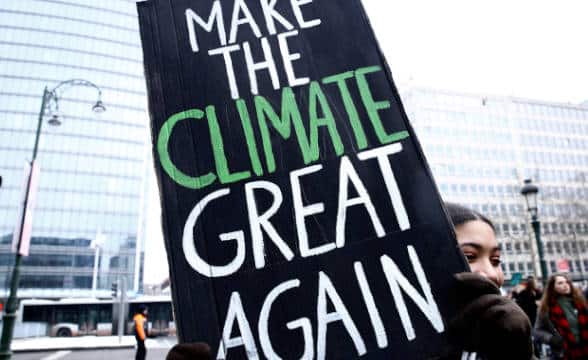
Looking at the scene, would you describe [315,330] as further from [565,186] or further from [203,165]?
[565,186]

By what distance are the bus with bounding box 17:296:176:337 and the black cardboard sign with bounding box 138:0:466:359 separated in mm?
22587

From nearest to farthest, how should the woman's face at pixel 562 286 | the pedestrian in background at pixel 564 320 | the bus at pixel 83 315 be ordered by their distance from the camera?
the pedestrian in background at pixel 564 320 < the woman's face at pixel 562 286 < the bus at pixel 83 315

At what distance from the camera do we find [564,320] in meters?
4.11

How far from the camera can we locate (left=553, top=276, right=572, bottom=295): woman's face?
414 cm

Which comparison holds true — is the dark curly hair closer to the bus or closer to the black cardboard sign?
the black cardboard sign

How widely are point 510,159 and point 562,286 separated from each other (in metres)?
61.1

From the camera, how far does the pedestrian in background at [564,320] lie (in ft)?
13.2

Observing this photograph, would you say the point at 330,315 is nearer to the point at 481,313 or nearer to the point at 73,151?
the point at 481,313

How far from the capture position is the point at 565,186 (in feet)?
190

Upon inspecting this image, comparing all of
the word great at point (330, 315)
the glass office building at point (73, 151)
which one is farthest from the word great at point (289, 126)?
the glass office building at point (73, 151)

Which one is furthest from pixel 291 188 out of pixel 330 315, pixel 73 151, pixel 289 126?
pixel 73 151

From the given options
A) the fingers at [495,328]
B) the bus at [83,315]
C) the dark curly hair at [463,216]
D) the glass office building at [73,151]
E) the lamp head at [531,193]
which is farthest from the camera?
the glass office building at [73,151]

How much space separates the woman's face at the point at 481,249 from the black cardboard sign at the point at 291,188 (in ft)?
1.20

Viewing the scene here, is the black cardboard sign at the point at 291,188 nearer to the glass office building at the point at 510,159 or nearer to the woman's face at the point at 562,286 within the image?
the woman's face at the point at 562,286
